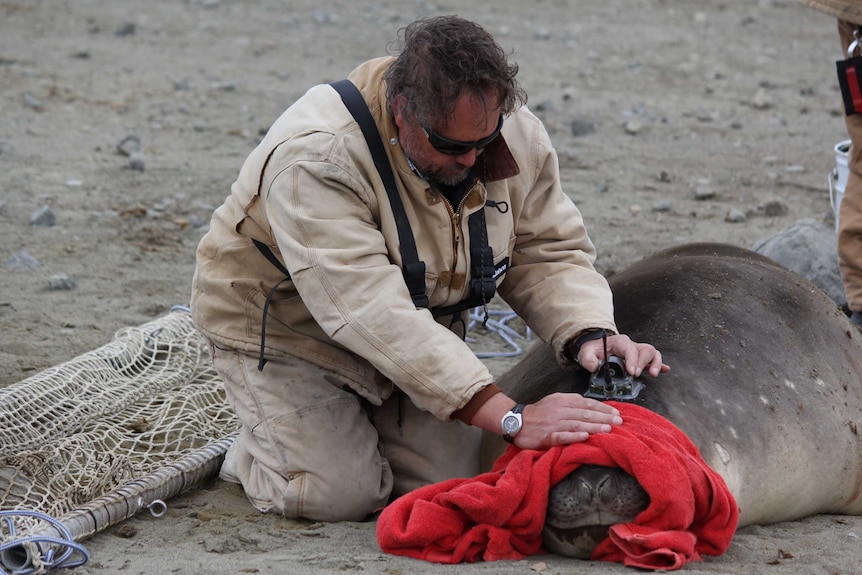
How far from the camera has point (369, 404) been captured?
3773 mm

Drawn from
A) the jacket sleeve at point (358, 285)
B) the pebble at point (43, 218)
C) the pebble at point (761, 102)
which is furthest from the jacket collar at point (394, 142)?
the pebble at point (761, 102)

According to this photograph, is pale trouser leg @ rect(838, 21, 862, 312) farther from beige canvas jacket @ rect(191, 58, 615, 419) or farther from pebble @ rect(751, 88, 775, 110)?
pebble @ rect(751, 88, 775, 110)

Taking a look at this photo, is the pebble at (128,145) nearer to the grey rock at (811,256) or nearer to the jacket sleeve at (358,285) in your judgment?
the grey rock at (811,256)

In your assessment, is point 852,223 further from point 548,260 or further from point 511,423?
point 511,423

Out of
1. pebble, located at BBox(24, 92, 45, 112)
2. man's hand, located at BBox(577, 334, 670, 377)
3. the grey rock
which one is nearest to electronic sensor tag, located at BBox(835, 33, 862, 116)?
the grey rock

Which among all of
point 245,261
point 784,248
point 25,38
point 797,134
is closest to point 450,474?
point 245,261

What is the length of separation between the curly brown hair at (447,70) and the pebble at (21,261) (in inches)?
118

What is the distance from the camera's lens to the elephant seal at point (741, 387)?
112 inches

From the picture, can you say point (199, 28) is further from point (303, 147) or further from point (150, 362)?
point (303, 147)

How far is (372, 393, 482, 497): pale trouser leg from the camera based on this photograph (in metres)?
3.72

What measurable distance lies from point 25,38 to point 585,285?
361 inches

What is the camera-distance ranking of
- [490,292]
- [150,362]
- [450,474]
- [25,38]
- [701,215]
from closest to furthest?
[490,292] → [450,474] → [150,362] → [701,215] → [25,38]

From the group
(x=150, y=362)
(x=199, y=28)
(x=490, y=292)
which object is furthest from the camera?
(x=199, y=28)

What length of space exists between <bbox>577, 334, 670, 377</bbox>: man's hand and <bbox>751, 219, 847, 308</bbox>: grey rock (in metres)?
2.24
